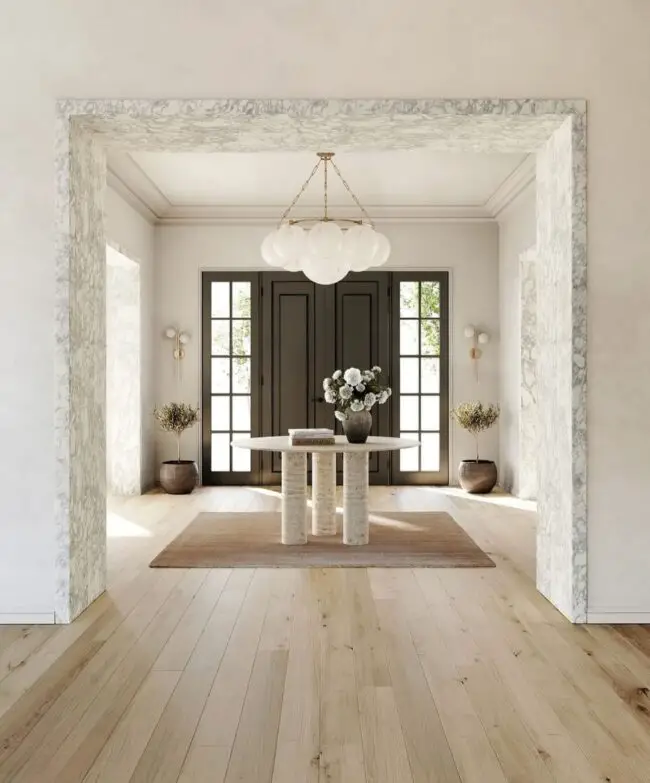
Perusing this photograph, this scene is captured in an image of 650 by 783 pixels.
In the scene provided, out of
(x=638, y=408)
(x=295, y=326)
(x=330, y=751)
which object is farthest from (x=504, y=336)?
(x=330, y=751)

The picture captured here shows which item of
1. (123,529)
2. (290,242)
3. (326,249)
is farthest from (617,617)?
(123,529)

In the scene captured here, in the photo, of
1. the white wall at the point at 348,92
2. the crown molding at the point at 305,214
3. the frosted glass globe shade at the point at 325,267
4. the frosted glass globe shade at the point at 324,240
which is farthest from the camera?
the crown molding at the point at 305,214

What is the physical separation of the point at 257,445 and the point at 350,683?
2.43 m

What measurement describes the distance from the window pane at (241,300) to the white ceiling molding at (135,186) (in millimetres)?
1053

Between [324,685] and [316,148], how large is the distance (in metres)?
2.58

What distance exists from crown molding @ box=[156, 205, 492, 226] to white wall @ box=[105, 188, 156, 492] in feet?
1.34

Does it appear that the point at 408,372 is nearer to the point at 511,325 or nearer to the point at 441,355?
the point at 441,355

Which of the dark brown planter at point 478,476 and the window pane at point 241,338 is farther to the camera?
the window pane at point 241,338

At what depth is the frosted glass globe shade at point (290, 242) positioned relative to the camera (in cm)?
547

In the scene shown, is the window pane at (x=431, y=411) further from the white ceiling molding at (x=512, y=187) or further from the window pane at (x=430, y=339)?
the white ceiling molding at (x=512, y=187)

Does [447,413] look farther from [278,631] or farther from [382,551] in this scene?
[278,631]

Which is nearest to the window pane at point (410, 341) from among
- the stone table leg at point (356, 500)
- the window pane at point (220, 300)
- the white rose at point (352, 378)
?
the window pane at point (220, 300)

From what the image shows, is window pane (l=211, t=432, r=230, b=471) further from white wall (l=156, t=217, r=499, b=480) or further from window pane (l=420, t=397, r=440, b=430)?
window pane (l=420, t=397, r=440, b=430)

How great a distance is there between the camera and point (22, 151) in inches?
140
